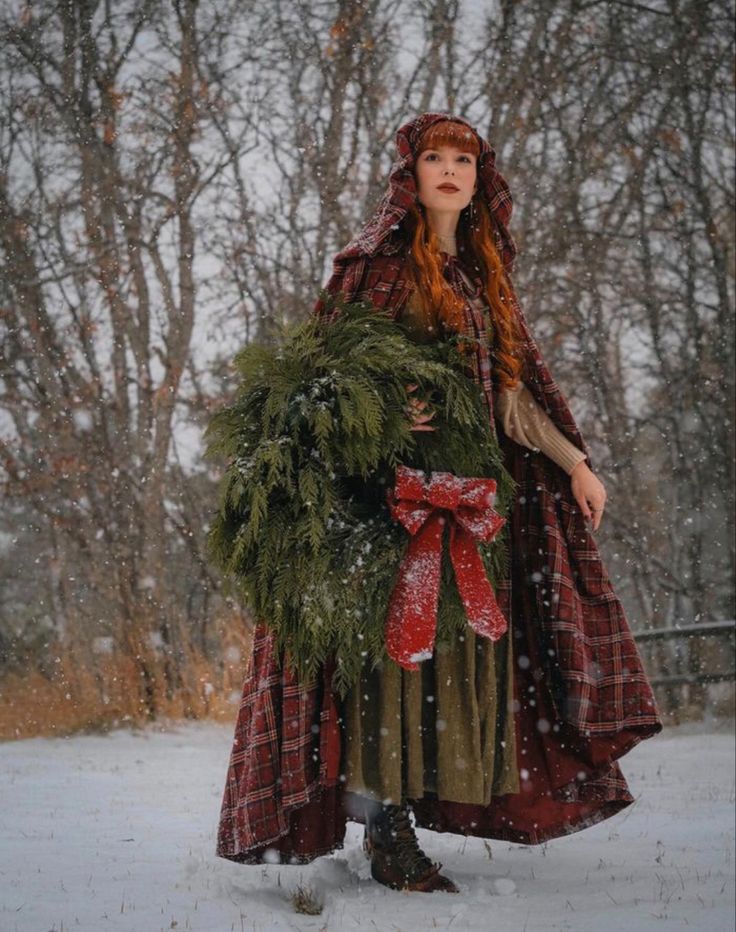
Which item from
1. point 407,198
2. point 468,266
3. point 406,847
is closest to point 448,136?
point 407,198

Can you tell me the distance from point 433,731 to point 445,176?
156cm

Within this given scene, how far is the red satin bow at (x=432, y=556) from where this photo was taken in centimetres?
239

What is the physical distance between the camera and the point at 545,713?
282 cm

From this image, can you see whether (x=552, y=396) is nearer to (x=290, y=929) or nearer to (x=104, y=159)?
(x=290, y=929)

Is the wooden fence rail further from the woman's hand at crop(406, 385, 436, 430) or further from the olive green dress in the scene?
the woman's hand at crop(406, 385, 436, 430)

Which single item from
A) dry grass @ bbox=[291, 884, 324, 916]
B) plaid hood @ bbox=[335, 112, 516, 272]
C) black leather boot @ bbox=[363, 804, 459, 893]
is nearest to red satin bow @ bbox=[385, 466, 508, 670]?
black leather boot @ bbox=[363, 804, 459, 893]

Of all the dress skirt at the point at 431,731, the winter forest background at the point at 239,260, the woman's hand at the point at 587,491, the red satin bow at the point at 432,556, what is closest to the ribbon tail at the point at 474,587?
the red satin bow at the point at 432,556

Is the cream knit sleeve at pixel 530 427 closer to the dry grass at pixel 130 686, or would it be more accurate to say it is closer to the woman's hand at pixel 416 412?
the woman's hand at pixel 416 412

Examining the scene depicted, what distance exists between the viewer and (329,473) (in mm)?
2381

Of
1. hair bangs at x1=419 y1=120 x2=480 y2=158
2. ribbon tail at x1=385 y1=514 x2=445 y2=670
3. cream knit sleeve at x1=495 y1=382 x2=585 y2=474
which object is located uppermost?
hair bangs at x1=419 y1=120 x2=480 y2=158

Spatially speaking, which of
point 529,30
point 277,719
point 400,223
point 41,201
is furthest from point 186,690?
point 529,30

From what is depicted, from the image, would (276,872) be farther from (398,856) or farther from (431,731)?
(431,731)

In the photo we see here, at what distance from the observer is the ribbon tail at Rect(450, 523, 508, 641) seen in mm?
2434

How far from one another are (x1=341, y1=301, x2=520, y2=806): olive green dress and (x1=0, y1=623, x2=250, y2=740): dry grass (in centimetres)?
266
